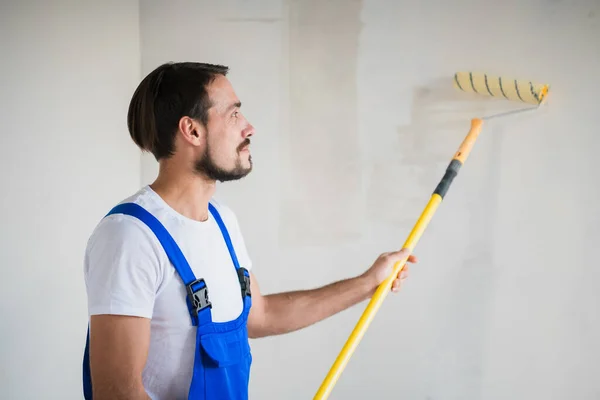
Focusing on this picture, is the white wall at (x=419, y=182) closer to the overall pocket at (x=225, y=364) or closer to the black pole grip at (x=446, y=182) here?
the black pole grip at (x=446, y=182)

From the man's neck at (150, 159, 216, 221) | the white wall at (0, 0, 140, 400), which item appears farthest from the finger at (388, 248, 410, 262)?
the white wall at (0, 0, 140, 400)

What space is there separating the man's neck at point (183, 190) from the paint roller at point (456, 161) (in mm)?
416

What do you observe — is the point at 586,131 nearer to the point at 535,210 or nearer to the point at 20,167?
the point at 535,210

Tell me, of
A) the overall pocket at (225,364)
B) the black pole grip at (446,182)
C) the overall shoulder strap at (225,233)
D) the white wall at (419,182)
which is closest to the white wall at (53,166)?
the white wall at (419,182)

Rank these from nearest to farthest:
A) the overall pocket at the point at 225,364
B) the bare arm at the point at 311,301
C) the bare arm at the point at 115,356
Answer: the bare arm at the point at 115,356 < the overall pocket at the point at 225,364 < the bare arm at the point at 311,301

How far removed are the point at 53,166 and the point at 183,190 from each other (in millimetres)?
630

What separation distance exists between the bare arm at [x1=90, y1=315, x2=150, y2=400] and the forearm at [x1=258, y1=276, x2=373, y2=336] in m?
0.45

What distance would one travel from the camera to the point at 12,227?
1627 mm

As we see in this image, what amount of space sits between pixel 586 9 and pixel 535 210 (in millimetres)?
568

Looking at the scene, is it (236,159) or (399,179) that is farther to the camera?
(399,179)

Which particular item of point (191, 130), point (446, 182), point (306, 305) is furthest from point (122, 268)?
point (446, 182)

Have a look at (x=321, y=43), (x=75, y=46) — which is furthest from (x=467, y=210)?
(x=75, y=46)

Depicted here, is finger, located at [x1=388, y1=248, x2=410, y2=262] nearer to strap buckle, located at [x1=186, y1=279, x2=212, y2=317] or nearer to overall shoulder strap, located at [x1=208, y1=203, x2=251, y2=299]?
overall shoulder strap, located at [x1=208, y1=203, x2=251, y2=299]

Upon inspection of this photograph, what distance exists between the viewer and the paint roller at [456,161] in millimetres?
1427
